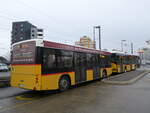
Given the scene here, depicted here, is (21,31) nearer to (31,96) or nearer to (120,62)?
(120,62)

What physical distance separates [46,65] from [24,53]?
4.72 ft

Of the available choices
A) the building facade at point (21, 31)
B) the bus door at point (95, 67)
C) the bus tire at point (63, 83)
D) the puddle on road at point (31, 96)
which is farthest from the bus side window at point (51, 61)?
the building facade at point (21, 31)

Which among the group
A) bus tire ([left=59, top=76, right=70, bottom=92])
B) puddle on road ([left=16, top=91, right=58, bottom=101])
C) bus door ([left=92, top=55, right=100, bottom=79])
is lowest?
puddle on road ([left=16, top=91, right=58, bottom=101])

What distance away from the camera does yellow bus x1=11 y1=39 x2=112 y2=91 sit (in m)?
6.59

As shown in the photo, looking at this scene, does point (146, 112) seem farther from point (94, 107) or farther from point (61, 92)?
point (61, 92)

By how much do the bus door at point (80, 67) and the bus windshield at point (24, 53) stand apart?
333 centimetres

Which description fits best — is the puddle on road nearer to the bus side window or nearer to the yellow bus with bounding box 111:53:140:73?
the bus side window

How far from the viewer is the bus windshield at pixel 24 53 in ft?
22.1

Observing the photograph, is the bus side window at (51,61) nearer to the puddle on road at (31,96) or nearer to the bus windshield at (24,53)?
the bus windshield at (24,53)

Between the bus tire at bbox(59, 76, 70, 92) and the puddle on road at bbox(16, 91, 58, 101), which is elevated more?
the bus tire at bbox(59, 76, 70, 92)

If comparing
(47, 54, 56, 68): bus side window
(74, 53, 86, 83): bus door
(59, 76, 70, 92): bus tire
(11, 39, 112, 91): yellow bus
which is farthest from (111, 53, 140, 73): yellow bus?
(47, 54, 56, 68): bus side window

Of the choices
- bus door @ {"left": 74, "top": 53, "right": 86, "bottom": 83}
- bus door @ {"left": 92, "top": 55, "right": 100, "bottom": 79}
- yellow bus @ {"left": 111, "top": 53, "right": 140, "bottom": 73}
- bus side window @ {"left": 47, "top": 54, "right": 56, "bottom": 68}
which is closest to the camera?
bus side window @ {"left": 47, "top": 54, "right": 56, "bottom": 68}

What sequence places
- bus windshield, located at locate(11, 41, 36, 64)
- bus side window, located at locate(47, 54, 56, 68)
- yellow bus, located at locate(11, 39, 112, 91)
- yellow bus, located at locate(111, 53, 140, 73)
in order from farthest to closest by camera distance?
yellow bus, located at locate(111, 53, 140, 73) < bus side window, located at locate(47, 54, 56, 68) < bus windshield, located at locate(11, 41, 36, 64) < yellow bus, located at locate(11, 39, 112, 91)

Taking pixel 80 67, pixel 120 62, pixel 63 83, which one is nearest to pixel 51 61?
pixel 63 83
